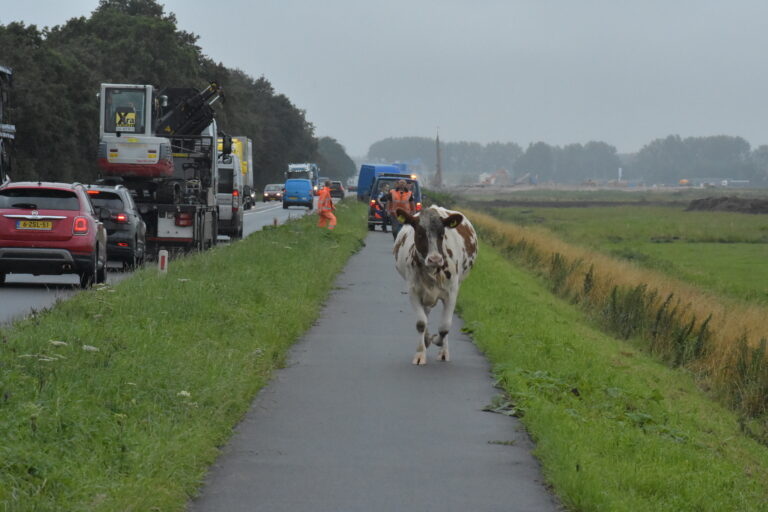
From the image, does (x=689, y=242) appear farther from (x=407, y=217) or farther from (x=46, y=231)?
(x=407, y=217)

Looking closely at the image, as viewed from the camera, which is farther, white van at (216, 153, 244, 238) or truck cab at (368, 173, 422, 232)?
truck cab at (368, 173, 422, 232)

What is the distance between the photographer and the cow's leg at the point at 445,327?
1385 cm

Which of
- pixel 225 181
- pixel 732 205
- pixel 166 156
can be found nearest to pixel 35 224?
pixel 166 156

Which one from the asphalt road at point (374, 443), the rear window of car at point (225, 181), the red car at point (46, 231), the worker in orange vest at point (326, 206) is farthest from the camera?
the rear window of car at point (225, 181)

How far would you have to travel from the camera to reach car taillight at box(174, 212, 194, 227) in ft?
103

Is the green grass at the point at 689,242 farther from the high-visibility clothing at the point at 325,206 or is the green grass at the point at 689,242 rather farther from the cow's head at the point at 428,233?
the cow's head at the point at 428,233

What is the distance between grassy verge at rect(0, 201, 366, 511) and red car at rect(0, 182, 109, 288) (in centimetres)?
291

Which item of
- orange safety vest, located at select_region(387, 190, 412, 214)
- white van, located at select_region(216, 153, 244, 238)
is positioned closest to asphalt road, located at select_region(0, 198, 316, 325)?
orange safety vest, located at select_region(387, 190, 412, 214)

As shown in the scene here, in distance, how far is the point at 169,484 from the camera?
24.2ft

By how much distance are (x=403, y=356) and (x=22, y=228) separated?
30.8 ft

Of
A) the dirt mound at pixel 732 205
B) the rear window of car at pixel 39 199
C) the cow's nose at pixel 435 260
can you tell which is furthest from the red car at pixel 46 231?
the dirt mound at pixel 732 205

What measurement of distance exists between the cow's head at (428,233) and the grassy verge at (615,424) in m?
1.35

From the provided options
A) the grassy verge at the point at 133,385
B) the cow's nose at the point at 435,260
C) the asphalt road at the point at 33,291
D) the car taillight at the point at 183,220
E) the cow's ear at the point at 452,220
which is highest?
the cow's ear at the point at 452,220

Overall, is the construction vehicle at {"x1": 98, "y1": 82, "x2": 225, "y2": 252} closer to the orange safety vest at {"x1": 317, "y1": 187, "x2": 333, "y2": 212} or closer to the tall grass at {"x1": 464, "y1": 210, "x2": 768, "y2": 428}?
the orange safety vest at {"x1": 317, "y1": 187, "x2": 333, "y2": 212}
